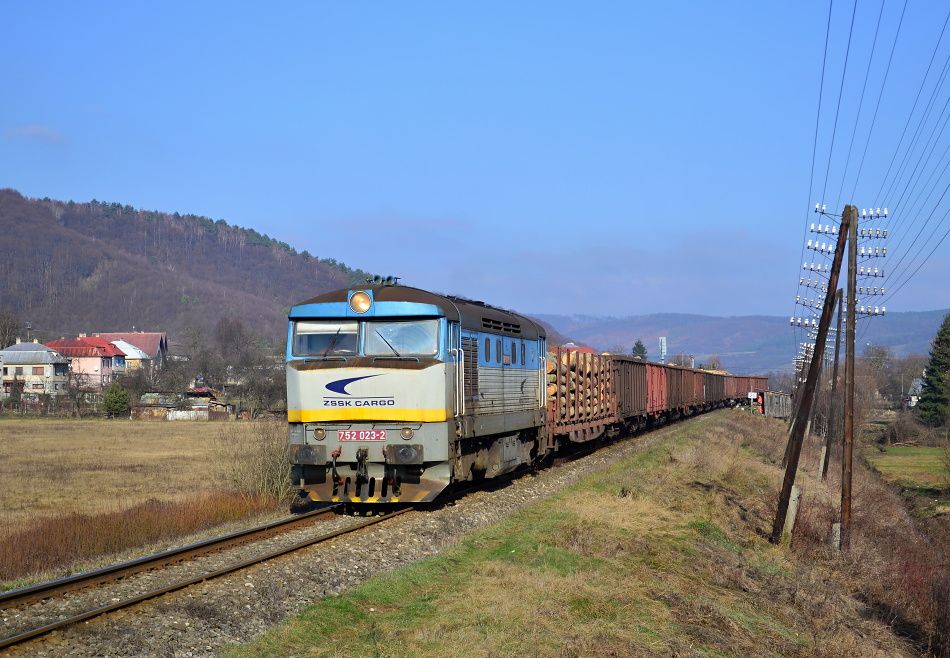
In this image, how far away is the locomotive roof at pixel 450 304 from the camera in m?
17.3

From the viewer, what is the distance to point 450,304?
17.8 m

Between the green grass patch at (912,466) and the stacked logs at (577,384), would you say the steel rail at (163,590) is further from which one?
the green grass patch at (912,466)

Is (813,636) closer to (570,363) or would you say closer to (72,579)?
(72,579)

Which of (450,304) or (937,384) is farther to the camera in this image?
(937,384)

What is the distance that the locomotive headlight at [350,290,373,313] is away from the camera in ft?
56.7

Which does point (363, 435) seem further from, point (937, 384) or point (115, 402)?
point (937, 384)

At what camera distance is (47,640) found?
29.8 ft

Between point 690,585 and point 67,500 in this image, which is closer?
point 690,585

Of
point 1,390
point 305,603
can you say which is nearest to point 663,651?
point 305,603

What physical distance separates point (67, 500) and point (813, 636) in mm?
22419

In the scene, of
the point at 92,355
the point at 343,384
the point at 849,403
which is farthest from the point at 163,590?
the point at 92,355

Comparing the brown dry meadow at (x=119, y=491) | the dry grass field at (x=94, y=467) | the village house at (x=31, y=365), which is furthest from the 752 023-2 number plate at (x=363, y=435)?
the village house at (x=31, y=365)

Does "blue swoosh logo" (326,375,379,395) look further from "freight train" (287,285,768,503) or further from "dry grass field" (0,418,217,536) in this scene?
"dry grass field" (0,418,217,536)

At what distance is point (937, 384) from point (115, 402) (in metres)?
76.8
